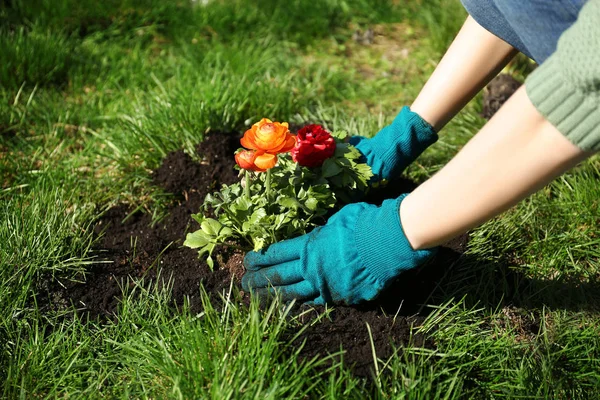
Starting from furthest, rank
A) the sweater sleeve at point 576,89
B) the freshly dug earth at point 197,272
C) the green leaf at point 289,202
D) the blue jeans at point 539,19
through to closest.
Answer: the green leaf at point 289,202 → the freshly dug earth at point 197,272 → the blue jeans at point 539,19 → the sweater sleeve at point 576,89

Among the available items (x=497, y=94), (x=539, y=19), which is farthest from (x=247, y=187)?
(x=497, y=94)

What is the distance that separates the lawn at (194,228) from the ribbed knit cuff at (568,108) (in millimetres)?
727

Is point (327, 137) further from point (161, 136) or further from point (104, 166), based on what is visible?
point (104, 166)

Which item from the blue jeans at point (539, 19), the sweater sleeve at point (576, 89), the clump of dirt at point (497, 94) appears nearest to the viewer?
the sweater sleeve at point (576, 89)

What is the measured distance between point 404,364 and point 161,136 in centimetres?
140

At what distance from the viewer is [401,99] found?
3.36 m

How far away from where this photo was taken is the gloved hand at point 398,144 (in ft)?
7.32

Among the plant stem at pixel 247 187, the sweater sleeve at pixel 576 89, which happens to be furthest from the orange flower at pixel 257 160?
the sweater sleeve at pixel 576 89

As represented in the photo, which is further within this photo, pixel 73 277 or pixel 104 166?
pixel 104 166

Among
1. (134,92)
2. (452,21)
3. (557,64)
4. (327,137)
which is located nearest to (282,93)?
(134,92)

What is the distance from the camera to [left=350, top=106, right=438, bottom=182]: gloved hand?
87.8 inches

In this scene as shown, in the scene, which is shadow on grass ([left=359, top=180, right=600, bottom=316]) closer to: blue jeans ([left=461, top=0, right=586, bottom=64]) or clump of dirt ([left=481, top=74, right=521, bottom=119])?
blue jeans ([left=461, top=0, right=586, bottom=64])

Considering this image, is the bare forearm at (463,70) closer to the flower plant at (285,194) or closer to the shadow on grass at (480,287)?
the flower plant at (285,194)

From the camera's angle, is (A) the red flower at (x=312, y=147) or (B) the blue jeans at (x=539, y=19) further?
(A) the red flower at (x=312, y=147)
